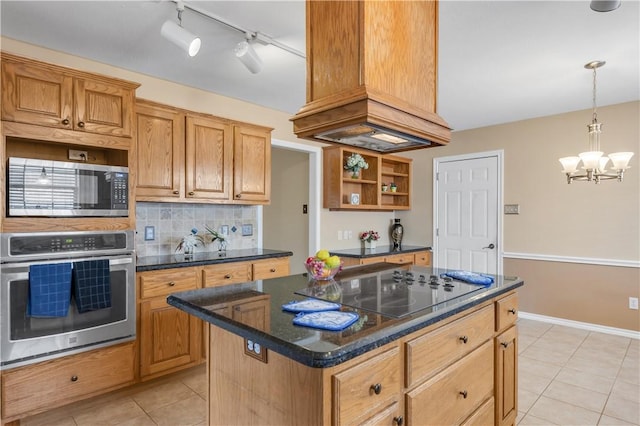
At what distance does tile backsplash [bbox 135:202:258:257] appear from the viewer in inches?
126

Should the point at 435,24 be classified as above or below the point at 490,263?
above

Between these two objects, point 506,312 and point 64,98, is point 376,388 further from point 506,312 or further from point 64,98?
point 64,98

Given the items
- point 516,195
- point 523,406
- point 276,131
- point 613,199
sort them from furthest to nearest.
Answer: point 516,195
point 276,131
point 613,199
point 523,406

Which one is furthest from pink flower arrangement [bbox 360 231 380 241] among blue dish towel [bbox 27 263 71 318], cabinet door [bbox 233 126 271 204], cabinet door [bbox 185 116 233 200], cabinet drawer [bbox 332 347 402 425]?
cabinet drawer [bbox 332 347 402 425]

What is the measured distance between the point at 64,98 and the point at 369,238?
12.6 ft

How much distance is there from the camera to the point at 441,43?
2.60 m

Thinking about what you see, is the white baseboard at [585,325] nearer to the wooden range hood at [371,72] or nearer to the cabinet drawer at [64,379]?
the wooden range hood at [371,72]

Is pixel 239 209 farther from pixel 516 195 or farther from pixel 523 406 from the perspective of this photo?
pixel 516 195

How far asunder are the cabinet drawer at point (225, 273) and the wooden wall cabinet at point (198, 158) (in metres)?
0.63

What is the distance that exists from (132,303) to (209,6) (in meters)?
2.06

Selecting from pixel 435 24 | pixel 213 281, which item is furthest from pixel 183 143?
pixel 435 24

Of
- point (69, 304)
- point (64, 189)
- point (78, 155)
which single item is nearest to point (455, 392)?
point (69, 304)

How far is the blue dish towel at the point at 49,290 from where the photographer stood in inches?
84.9

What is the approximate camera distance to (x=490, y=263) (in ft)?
15.9
